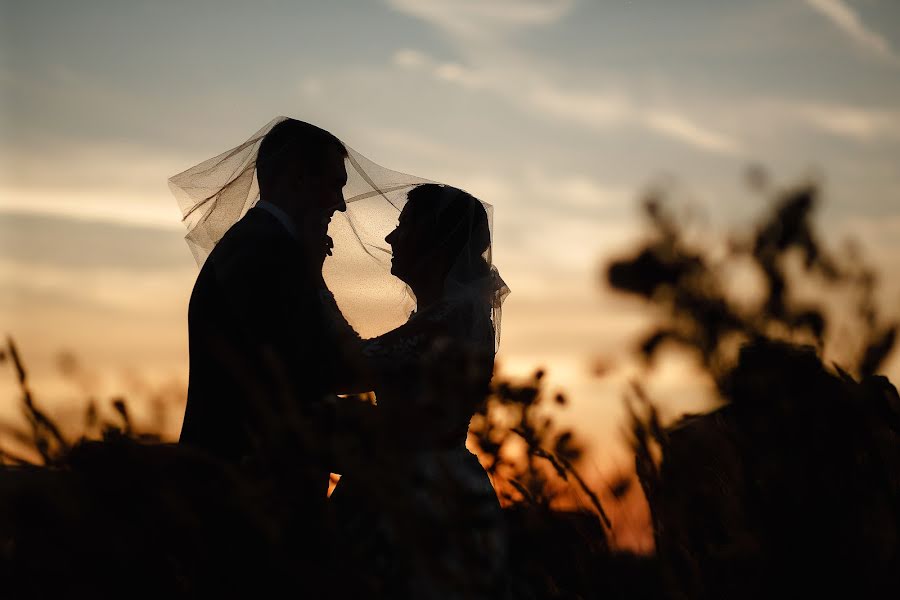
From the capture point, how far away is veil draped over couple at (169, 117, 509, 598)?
1509 millimetres

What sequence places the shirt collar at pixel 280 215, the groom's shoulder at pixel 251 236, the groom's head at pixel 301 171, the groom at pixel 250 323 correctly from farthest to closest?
the groom's head at pixel 301 171 < the shirt collar at pixel 280 215 < the groom's shoulder at pixel 251 236 < the groom at pixel 250 323

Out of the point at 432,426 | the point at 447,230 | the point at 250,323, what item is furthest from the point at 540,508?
the point at 447,230

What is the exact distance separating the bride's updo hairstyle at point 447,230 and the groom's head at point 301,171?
1.70 ft

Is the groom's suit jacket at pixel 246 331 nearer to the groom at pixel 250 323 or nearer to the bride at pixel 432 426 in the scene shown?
the groom at pixel 250 323

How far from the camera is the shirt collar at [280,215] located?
426 cm

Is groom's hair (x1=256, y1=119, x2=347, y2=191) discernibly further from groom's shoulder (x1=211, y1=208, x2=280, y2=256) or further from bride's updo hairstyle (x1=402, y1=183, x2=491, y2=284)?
bride's updo hairstyle (x1=402, y1=183, x2=491, y2=284)

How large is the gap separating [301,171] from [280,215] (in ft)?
1.46

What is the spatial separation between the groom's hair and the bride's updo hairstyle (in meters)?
0.63

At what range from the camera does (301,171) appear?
15.2 feet

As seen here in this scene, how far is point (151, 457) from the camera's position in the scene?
1.72m

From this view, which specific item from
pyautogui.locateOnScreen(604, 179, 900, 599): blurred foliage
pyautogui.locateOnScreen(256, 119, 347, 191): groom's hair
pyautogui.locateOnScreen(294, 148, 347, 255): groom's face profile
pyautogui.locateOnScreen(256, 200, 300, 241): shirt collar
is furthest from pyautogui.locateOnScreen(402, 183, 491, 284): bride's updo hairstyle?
pyautogui.locateOnScreen(604, 179, 900, 599): blurred foliage

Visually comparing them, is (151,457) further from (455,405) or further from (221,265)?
(221,265)

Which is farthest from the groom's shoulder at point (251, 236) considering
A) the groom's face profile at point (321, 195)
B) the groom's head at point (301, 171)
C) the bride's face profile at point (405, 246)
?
the bride's face profile at point (405, 246)

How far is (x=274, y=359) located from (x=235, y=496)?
26 cm
